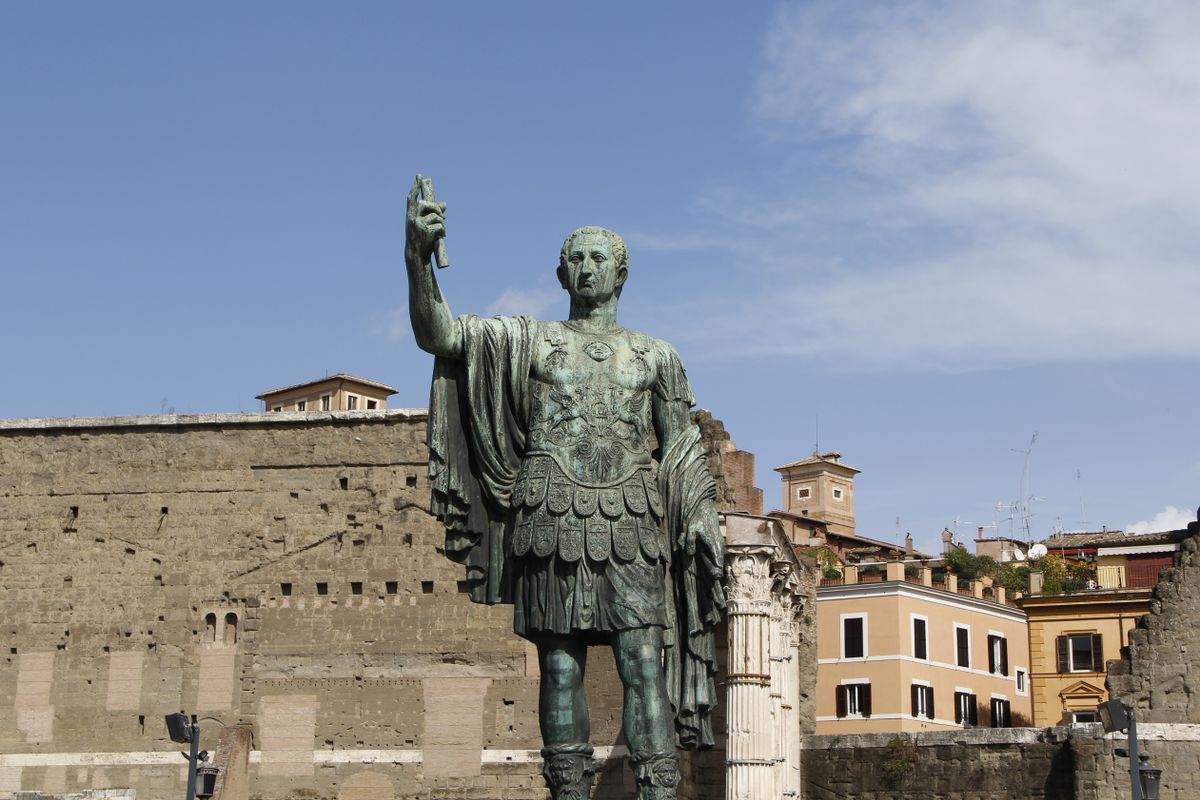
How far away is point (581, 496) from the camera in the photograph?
7.29 metres

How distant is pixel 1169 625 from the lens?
25.4 metres

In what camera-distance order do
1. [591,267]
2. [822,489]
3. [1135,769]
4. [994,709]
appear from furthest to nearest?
[822,489] < [994,709] < [1135,769] < [591,267]

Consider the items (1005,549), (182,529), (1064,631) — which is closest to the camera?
(182,529)

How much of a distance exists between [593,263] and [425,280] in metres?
0.78

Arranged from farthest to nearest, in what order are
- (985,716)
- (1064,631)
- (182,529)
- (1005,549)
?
(1005,549)
(985,716)
(1064,631)
(182,529)

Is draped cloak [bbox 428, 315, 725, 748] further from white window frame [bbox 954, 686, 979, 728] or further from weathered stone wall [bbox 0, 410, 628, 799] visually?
white window frame [bbox 954, 686, 979, 728]

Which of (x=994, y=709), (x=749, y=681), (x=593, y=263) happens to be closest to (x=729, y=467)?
(x=749, y=681)

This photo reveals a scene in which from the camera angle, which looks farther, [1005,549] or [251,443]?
[1005,549]

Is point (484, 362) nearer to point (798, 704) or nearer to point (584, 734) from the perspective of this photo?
point (584, 734)

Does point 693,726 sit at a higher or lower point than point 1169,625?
lower

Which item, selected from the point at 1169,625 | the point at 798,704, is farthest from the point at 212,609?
the point at 1169,625

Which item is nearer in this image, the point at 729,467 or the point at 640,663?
the point at 640,663

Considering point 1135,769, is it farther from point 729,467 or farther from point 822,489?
point 822,489

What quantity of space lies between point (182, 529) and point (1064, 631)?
20.5 metres
